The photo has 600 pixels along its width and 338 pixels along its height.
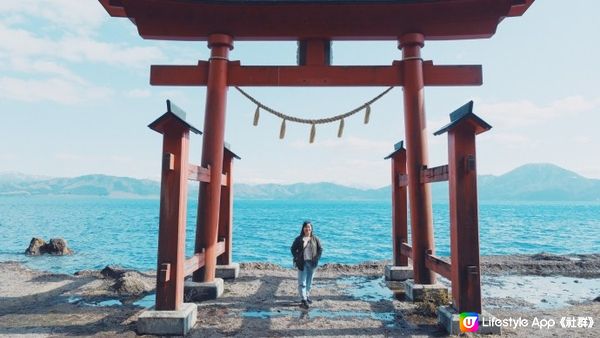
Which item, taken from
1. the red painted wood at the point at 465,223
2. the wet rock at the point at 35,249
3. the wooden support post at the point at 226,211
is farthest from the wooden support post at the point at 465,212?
the wet rock at the point at 35,249

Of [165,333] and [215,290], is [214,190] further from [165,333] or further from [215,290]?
[165,333]

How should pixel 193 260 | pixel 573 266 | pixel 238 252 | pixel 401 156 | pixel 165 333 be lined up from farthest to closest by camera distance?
pixel 238 252, pixel 573 266, pixel 401 156, pixel 193 260, pixel 165 333

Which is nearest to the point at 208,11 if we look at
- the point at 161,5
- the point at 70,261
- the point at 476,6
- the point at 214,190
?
the point at 161,5

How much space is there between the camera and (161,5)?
668cm

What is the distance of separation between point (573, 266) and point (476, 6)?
8.05 meters

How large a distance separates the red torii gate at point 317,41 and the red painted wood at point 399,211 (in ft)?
4.86

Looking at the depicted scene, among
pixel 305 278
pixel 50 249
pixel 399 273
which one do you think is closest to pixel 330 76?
pixel 305 278

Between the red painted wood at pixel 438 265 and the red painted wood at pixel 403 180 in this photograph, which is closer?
the red painted wood at pixel 438 265

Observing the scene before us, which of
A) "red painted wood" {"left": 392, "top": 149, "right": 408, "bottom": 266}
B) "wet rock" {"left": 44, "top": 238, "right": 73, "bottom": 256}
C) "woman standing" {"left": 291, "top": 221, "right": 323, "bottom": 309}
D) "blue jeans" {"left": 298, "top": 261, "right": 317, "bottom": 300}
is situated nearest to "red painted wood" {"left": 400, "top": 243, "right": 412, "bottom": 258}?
"red painted wood" {"left": 392, "top": 149, "right": 408, "bottom": 266}

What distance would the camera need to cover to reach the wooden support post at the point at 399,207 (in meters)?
8.23

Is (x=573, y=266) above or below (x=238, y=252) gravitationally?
above

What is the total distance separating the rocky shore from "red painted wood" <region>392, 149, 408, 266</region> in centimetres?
72

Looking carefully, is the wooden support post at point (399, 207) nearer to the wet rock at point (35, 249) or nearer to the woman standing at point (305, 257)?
the woman standing at point (305, 257)

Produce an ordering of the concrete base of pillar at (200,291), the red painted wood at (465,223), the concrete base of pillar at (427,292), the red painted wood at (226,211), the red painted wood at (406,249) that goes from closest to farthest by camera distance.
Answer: the red painted wood at (465,223) → the concrete base of pillar at (427,292) → the concrete base of pillar at (200,291) → the red painted wood at (406,249) → the red painted wood at (226,211)
